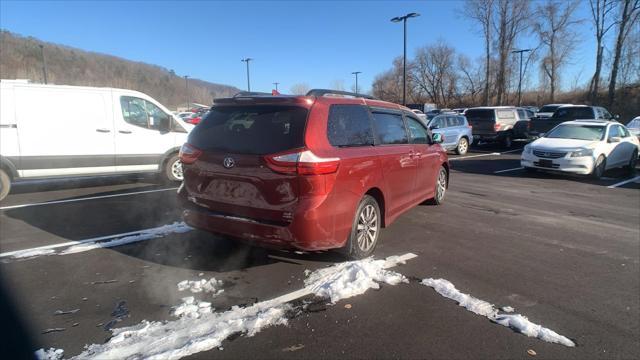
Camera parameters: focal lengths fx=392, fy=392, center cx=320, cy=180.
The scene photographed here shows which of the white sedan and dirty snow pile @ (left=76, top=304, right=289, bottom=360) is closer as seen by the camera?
dirty snow pile @ (left=76, top=304, right=289, bottom=360)

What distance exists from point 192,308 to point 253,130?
5.55 feet

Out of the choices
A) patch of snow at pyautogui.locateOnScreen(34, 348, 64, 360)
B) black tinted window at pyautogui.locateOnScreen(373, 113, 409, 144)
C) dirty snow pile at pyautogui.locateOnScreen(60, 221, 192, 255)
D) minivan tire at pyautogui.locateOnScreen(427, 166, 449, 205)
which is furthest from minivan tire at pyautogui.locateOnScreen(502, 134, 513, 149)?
patch of snow at pyautogui.locateOnScreen(34, 348, 64, 360)

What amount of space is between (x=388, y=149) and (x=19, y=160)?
668cm

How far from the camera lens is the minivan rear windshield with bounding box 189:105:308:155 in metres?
3.62

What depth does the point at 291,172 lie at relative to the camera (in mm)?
3486

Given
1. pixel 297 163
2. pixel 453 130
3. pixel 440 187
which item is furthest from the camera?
pixel 453 130

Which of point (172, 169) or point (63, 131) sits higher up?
point (63, 131)

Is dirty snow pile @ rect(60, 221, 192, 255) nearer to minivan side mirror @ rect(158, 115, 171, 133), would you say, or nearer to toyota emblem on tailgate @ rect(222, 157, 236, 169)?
toyota emblem on tailgate @ rect(222, 157, 236, 169)

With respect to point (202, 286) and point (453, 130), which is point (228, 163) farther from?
point (453, 130)

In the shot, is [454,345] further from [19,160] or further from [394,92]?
[394,92]

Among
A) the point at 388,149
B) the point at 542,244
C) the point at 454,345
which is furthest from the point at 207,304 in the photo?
the point at 542,244

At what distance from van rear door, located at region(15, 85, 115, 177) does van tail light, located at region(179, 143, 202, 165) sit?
15.2ft

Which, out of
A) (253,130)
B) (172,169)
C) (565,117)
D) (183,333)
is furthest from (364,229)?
(565,117)

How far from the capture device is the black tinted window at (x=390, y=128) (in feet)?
15.9
